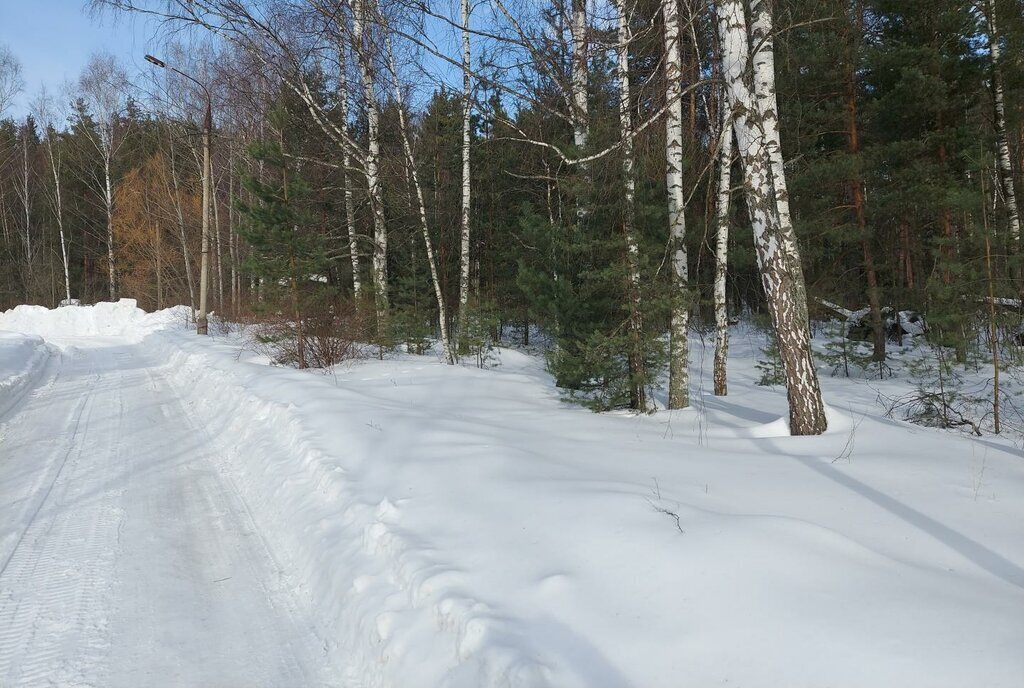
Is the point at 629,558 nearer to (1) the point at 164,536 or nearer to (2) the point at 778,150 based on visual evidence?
(1) the point at 164,536

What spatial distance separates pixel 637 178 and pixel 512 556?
21.9 ft

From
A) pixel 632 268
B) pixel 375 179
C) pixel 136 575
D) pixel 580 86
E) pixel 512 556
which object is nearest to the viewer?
pixel 512 556

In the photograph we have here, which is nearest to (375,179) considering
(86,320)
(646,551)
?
(646,551)

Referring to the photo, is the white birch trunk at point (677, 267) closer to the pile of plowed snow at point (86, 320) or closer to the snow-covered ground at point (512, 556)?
the snow-covered ground at point (512, 556)

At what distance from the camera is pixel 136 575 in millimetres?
4109

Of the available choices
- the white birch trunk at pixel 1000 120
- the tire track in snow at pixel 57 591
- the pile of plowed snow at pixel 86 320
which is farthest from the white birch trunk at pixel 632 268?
the pile of plowed snow at pixel 86 320

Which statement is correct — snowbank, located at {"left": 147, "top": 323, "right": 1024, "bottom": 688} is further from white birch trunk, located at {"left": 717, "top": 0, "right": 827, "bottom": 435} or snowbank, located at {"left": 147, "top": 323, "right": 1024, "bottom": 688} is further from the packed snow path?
white birch trunk, located at {"left": 717, "top": 0, "right": 827, "bottom": 435}

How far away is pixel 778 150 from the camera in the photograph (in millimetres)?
6074

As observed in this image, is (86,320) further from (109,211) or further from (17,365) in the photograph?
(17,365)

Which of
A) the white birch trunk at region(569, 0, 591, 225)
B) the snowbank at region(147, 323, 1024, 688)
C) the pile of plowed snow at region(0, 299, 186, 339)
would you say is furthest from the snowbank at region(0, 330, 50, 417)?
the white birch trunk at region(569, 0, 591, 225)

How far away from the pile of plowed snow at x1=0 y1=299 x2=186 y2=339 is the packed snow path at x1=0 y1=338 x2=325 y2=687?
2250 cm

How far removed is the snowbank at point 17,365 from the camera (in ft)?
34.4

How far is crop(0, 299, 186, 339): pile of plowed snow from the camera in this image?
2739 cm

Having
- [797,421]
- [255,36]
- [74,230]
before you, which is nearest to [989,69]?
[797,421]
